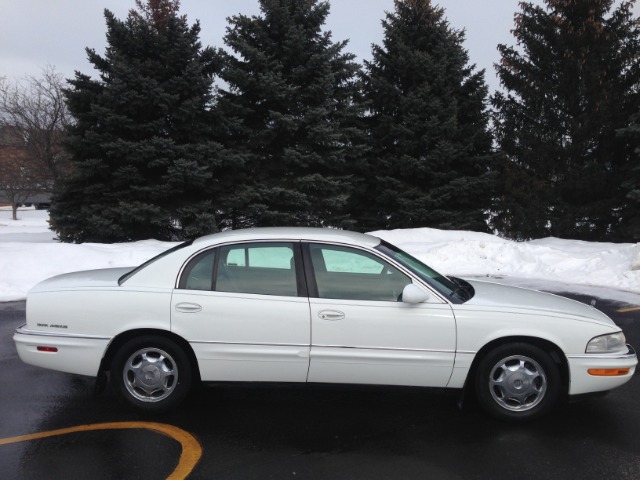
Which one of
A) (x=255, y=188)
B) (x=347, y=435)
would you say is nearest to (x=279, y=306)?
(x=347, y=435)

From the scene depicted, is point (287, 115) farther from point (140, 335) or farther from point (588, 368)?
point (588, 368)

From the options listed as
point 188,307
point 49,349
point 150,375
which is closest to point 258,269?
point 188,307

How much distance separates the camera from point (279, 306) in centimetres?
373

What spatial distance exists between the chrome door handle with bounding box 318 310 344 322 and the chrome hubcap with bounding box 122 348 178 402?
A: 119 centimetres

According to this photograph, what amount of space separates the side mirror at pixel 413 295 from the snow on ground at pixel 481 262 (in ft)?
22.1

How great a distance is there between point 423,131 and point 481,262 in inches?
320

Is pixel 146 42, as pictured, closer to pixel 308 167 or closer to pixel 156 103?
pixel 156 103

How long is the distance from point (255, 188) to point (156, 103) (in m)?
3.94

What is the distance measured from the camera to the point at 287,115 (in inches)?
642

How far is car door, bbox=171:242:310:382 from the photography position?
371cm

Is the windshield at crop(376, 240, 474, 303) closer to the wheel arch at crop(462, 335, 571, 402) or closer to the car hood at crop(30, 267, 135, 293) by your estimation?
the wheel arch at crop(462, 335, 571, 402)

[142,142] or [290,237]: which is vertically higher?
[142,142]

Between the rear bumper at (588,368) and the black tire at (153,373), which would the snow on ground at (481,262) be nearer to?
the black tire at (153,373)

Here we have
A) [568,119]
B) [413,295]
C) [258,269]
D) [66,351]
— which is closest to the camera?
[413,295]
